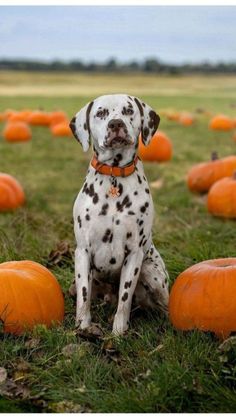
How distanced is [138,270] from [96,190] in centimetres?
63

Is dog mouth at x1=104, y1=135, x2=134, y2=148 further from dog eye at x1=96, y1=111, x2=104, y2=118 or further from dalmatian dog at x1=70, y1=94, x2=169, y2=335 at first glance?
dog eye at x1=96, y1=111, x2=104, y2=118

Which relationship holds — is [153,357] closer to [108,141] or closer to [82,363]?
[82,363]

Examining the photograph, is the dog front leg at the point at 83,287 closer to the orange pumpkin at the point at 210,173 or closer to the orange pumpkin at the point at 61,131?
the orange pumpkin at the point at 210,173

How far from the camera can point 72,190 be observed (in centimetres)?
1066

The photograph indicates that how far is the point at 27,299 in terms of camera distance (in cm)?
506

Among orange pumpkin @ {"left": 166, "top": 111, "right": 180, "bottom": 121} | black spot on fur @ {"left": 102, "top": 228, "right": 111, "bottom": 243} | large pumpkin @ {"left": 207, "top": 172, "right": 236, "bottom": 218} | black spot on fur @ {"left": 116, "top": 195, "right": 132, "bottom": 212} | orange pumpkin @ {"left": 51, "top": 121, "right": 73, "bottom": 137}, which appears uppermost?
black spot on fur @ {"left": 116, "top": 195, "right": 132, "bottom": 212}

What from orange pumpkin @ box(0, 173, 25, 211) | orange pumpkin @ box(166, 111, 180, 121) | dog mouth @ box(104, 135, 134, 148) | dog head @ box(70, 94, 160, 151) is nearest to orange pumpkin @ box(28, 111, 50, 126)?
orange pumpkin @ box(166, 111, 180, 121)

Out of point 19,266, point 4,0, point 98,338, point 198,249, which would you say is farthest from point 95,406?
point 4,0

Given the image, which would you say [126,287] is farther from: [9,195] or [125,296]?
[9,195]

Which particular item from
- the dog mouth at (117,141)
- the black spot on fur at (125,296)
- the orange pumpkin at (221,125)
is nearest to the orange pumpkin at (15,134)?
the orange pumpkin at (221,125)

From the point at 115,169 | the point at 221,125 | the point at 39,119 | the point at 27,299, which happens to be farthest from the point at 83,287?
the point at 221,125

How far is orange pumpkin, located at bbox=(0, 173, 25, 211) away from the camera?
29.0 ft

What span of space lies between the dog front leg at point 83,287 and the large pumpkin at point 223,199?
392cm

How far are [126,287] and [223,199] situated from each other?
396 cm
